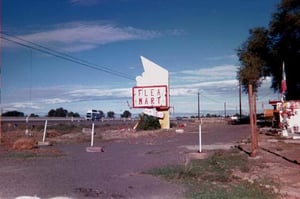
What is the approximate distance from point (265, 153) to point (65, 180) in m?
9.64

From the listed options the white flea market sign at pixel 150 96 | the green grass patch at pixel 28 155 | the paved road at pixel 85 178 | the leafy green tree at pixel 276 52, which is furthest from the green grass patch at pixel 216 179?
the leafy green tree at pixel 276 52

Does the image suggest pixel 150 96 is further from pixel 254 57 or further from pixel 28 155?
pixel 28 155

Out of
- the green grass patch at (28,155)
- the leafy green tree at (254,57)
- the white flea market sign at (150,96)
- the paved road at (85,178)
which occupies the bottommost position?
the paved road at (85,178)

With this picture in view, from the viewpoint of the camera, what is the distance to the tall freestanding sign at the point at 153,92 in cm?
4691

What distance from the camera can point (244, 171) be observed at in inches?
548

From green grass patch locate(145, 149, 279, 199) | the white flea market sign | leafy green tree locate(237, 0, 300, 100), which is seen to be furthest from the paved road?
leafy green tree locate(237, 0, 300, 100)

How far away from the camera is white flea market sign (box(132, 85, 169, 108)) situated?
4691 cm

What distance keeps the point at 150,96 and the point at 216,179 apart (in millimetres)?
34851

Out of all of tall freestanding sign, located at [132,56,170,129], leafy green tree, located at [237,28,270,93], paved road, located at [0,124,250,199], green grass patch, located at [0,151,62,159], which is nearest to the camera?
paved road, located at [0,124,250,199]

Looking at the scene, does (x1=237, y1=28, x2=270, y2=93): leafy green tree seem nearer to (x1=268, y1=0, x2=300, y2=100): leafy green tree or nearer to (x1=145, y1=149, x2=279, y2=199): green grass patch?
(x1=268, y1=0, x2=300, y2=100): leafy green tree

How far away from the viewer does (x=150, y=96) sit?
47094 millimetres

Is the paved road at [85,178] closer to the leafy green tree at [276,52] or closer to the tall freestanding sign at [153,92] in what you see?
the tall freestanding sign at [153,92]

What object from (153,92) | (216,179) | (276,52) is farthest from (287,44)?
(216,179)

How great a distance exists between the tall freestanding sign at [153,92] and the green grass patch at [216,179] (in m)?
29.6
